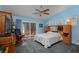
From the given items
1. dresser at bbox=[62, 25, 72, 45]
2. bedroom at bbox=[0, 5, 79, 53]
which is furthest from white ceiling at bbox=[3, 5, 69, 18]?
dresser at bbox=[62, 25, 72, 45]

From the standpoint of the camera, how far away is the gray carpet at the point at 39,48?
1966 millimetres

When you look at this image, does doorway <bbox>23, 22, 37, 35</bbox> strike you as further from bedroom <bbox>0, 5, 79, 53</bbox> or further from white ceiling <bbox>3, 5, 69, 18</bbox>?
white ceiling <bbox>3, 5, 69, 18</bbox>

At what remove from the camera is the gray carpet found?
6.45 feet

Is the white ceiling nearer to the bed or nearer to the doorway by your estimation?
the doorway

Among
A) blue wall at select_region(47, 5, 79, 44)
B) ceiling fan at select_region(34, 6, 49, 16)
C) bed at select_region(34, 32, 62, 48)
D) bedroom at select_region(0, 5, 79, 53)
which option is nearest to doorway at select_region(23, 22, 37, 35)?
bedroom at select_region(0, 5, 79, 53)

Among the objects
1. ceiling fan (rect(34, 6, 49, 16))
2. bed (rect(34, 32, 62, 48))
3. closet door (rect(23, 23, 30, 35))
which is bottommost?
bed (rect(34, 32, 62, 48))

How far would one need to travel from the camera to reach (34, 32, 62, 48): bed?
1.95m

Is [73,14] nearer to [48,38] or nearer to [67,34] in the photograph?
[67,34]

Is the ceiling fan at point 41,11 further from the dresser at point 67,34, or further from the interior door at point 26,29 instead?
the dresser at point 67,34

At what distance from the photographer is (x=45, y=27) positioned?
2012 mm

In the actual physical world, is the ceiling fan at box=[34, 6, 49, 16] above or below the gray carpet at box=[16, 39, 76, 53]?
above

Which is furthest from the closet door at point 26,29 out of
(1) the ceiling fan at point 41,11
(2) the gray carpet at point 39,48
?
(1) the ceiling fan at point 41,11
